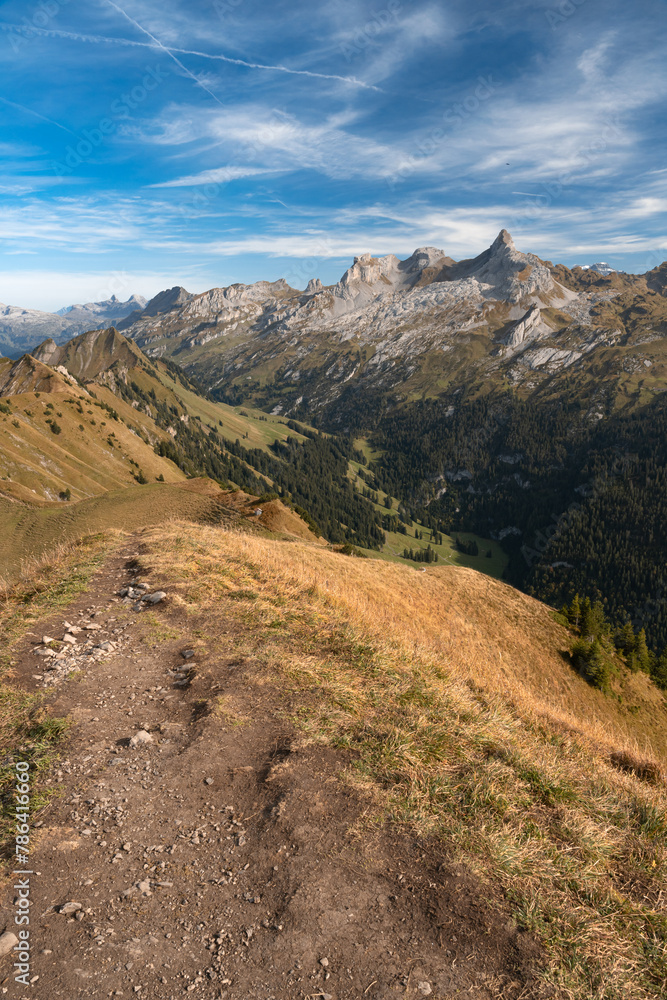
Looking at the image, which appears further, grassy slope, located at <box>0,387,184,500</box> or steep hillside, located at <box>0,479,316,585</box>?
grassy slope, located at <box>0,387,184,500</box>

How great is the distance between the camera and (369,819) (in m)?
8.18

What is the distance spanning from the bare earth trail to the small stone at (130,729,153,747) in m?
0.08

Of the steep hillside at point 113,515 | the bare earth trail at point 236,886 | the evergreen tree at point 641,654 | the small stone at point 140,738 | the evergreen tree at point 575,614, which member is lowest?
the evergreen tree at point 641,654

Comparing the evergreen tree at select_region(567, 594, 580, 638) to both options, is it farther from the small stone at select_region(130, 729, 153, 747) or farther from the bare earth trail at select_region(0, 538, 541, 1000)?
the small stone at select_region(130, 729, 153, 747)

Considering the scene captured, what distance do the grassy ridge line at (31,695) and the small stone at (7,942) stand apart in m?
1.36

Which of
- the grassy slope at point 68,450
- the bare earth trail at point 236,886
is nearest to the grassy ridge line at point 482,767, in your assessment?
the bare earth trail at point 236,886

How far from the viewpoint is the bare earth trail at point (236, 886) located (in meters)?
5.76

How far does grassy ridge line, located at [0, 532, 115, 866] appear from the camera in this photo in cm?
859

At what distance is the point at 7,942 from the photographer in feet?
19.4

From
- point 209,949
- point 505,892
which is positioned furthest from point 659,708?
A: point 209,949

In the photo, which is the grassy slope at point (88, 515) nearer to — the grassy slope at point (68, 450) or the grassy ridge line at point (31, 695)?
the grassy slope at point (68, 450)

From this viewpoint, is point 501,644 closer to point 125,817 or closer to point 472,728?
point 472,728

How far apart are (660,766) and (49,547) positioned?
4819cm

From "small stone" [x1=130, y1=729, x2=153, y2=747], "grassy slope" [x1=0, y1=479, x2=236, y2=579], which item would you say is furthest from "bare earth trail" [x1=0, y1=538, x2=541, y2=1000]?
"grassy slope" [x1=0, y1=479, x2=236, y2=579]
